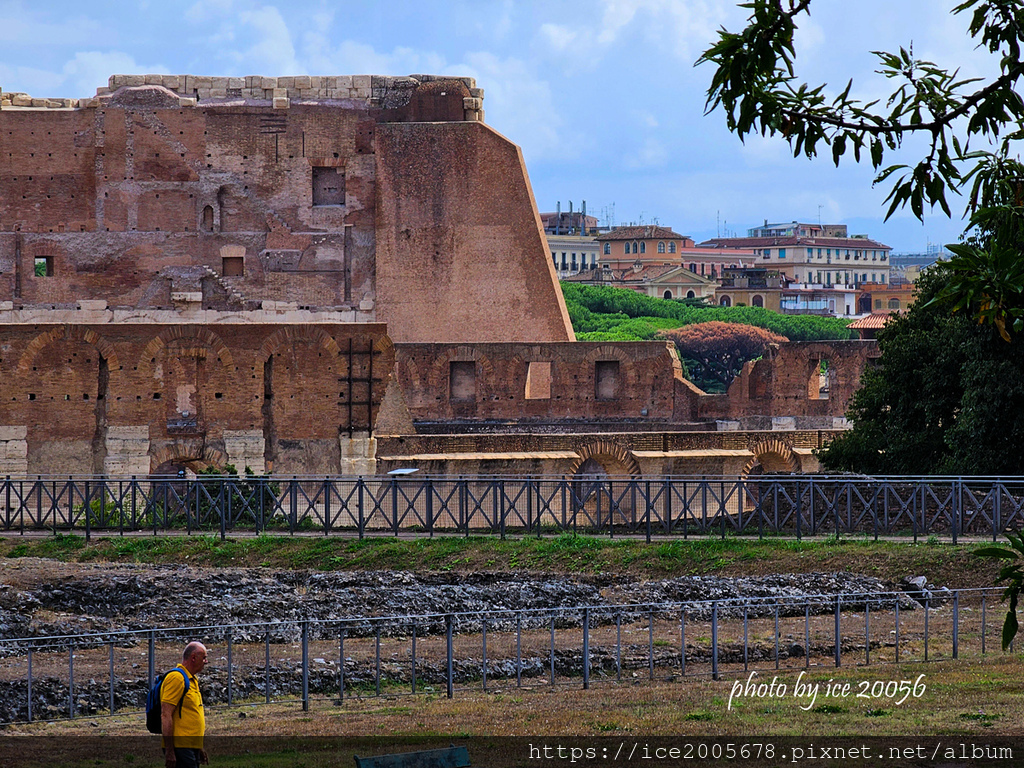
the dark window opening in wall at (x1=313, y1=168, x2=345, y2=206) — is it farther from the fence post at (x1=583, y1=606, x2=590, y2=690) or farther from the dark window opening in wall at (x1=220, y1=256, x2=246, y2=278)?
the fence post at (x1=583, y1=606, x2=590, y2=690)

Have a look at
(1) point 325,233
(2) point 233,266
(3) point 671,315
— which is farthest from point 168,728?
(3) point 671,315

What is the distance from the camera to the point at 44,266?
35469 mm

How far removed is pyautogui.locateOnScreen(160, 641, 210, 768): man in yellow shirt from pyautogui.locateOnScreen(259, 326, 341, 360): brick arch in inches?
650

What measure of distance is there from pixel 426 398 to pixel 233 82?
1120 cm

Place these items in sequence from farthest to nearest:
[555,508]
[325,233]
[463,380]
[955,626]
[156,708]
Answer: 1. [325,233]
2. [463,380]
3. [555,508]
4. [955,626]
5. [156,708]

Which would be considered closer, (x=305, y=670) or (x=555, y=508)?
(x=305, y=670)

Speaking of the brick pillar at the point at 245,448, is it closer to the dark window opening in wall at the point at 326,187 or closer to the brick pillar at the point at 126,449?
the brick pillar at the point at 126,449

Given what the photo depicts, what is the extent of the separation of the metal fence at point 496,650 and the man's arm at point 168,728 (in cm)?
262

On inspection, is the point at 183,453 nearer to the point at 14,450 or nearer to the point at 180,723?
the point at 14,450

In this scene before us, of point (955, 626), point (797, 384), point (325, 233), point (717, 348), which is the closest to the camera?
point (955, 626)

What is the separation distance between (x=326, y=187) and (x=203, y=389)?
11.3 m

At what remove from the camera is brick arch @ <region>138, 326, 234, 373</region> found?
2328 centimetres

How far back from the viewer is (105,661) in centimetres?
1039

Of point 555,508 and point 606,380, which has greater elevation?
point 606,380
